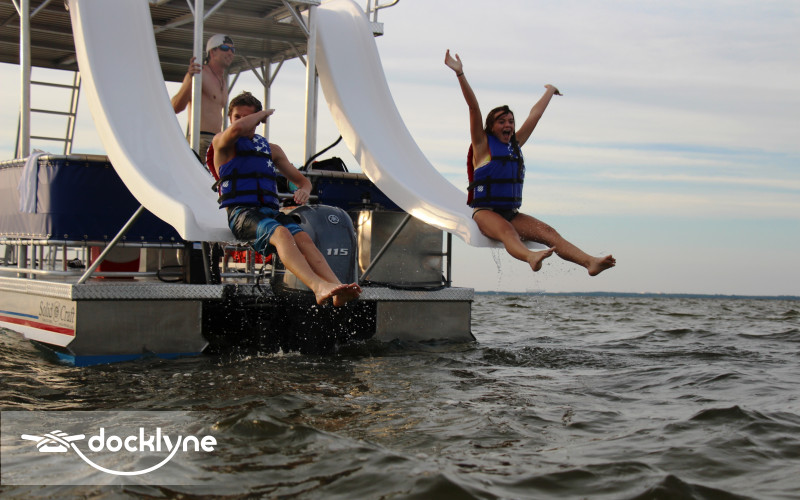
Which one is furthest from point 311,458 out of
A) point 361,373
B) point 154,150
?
point 154,150

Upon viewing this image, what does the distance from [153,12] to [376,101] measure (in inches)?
131

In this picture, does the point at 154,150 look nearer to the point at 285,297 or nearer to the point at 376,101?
the point at 285,297

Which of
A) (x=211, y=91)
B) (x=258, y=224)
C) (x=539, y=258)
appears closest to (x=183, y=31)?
(x=211, y=91)

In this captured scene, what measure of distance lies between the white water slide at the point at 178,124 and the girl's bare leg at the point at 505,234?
83 millimetres

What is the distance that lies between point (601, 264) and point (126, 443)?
11.6ft

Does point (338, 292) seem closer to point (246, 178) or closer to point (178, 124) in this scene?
point (246, 178)

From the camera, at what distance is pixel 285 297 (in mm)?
6438

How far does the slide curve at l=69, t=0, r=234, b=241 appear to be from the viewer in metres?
6.36

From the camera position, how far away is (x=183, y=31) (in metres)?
10.9

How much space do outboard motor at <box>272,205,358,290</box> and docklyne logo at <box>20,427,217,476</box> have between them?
98.1 inches

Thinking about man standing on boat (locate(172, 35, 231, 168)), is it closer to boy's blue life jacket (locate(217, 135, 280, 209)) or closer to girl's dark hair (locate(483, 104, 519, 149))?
boy's blue life jacket (locate(217, 135, 280, 209))

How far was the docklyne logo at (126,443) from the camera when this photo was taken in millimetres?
3770

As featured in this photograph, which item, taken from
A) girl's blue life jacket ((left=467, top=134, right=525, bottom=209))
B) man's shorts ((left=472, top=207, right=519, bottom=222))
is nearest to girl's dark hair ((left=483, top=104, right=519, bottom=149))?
girl's blue life jacket ((left=467, top=134, right=525, bottom=209))

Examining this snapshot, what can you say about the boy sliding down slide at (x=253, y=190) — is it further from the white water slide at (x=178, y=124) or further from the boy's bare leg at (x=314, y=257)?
the white water slide at (x=178, y=124)
